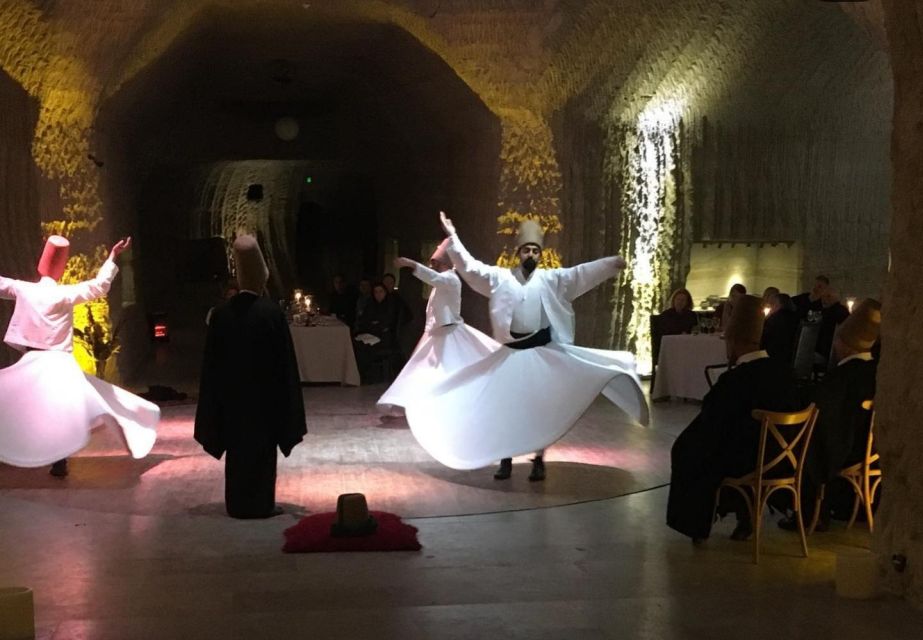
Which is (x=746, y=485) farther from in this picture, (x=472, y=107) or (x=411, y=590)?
(x=472, y=107)

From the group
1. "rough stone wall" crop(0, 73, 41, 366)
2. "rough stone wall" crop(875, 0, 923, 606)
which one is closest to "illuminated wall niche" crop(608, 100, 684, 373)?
"rough stone wall" crop(0, 73, 41, 366)

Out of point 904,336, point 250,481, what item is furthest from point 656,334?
point 904,336

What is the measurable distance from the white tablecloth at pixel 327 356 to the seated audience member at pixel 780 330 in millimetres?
4740

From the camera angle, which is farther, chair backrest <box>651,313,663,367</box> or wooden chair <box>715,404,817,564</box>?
chair backrest <box>651,313,663,367</box>

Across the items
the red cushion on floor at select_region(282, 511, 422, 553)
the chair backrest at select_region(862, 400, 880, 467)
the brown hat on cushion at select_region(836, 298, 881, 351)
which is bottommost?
the red cushion on floor at select_region(282, 511, 422, 553)

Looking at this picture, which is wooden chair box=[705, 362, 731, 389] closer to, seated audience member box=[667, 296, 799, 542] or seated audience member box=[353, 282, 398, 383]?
seated audience member box=[667, 296, 799, 542]

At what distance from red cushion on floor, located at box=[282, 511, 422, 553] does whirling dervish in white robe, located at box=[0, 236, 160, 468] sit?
1980mm

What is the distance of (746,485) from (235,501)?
2933 millimetres

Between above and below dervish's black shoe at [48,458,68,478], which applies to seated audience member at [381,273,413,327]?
above

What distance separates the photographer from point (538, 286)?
754 cm

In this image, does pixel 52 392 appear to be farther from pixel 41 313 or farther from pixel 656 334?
pixel 656 334

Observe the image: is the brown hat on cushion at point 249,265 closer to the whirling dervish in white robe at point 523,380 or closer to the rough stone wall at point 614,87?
the whirling dervish in white robe at point 523,380

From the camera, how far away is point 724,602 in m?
4.88

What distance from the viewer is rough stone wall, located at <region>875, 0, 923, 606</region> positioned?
189 inches
